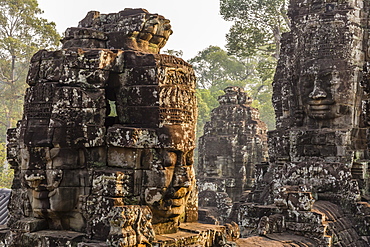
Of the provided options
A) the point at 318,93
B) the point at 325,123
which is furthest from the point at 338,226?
the point at 318,93

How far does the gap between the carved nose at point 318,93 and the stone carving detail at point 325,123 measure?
0.02 meters

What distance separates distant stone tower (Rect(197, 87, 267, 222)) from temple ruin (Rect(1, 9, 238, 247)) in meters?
12.7

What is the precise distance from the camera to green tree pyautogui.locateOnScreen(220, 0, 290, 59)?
74.5 feet

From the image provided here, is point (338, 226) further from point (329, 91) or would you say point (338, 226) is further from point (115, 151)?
point (115, 151)

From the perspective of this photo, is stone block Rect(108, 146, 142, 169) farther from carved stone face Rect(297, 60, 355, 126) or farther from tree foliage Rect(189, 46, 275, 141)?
tree foliage Rect(189, 46, 275, 141)

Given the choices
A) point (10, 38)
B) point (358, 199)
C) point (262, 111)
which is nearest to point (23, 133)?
point (358, 199)

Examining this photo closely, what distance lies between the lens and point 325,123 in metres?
11.5

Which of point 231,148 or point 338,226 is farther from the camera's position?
point 231,148

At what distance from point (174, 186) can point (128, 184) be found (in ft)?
2.09

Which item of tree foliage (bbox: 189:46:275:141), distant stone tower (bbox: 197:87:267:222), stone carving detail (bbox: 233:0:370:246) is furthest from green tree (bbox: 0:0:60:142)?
tree foliage (bbox: 189:46:275:141)

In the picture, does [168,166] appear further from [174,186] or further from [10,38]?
[10,38]

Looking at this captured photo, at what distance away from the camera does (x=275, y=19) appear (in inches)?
900

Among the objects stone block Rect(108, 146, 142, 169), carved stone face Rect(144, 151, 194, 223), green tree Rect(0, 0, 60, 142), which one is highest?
green tree Rect(0, 0, 60, 142)

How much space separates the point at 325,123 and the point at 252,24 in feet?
41.2
